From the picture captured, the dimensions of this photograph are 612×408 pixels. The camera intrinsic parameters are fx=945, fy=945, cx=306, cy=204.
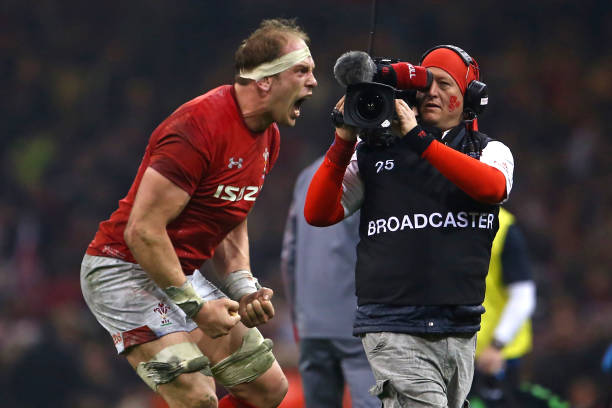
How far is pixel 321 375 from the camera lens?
4.72 meters

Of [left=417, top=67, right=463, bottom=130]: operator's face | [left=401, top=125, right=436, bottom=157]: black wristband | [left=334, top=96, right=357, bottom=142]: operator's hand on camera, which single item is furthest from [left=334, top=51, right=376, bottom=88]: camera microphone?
[left=417, top=67, right=463, bottom=130]: operator's face

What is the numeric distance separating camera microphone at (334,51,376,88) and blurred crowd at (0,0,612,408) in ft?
14.0

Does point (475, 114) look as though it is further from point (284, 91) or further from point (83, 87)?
point (83, 87)

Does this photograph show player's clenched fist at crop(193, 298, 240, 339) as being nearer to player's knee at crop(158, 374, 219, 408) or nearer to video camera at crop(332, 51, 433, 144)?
player's knee at crop(158, 374, 219, 408)

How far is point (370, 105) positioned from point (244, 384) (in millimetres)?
1264

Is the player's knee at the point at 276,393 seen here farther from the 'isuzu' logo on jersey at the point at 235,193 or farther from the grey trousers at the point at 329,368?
the grey trousers at the point at 329,368

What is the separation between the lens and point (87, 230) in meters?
9.69

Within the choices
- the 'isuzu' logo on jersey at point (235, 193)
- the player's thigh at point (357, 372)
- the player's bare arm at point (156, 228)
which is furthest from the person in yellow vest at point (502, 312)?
the player's bare arm at point (156, 228)

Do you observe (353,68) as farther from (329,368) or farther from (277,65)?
(329,368)

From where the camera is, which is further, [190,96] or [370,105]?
[190,96]

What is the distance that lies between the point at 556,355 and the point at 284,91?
436cm

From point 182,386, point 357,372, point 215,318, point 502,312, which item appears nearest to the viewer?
point 215,318

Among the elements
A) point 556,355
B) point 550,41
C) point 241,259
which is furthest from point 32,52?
point 241,259

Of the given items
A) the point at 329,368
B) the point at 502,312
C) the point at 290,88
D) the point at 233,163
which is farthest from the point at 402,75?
the point at 502,312
